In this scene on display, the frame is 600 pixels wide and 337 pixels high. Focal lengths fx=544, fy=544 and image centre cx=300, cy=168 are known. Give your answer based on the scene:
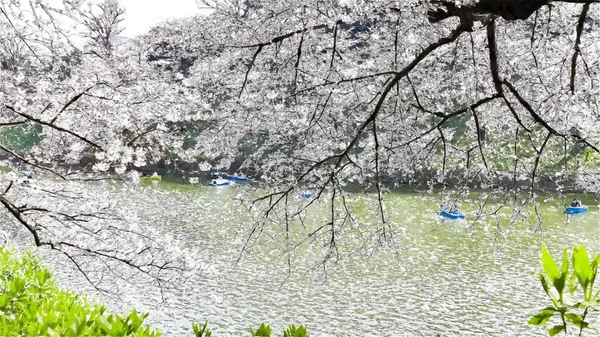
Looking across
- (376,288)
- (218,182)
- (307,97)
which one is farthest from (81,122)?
(218,182)

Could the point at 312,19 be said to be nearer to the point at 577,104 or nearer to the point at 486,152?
the point at 486,152

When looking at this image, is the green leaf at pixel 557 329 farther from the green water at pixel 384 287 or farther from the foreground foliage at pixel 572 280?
the green water at pixel 384 287

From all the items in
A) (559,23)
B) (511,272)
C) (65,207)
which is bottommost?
(511,272)

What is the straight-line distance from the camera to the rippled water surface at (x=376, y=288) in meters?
9.32

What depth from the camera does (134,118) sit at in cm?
408

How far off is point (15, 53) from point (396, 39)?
9.15ft

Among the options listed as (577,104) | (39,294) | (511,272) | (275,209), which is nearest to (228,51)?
(275,209)

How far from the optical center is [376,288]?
1132 cm

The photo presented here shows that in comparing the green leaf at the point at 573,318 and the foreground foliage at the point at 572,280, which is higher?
the foreground foliage at the point at 572,280

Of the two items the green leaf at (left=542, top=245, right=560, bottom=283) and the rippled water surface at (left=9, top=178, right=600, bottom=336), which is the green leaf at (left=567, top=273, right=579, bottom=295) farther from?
the rippled water surface at (left=9, top=178, right=600, bottom=336)

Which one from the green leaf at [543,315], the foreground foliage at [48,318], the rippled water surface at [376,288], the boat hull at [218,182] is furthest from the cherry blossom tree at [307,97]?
the boat hull at [218,182]

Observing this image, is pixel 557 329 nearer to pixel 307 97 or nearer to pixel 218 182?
pixel 307 97

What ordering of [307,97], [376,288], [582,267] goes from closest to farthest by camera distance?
[582,267]
[307,97]
[376,288]

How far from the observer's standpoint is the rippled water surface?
9.32 metres
